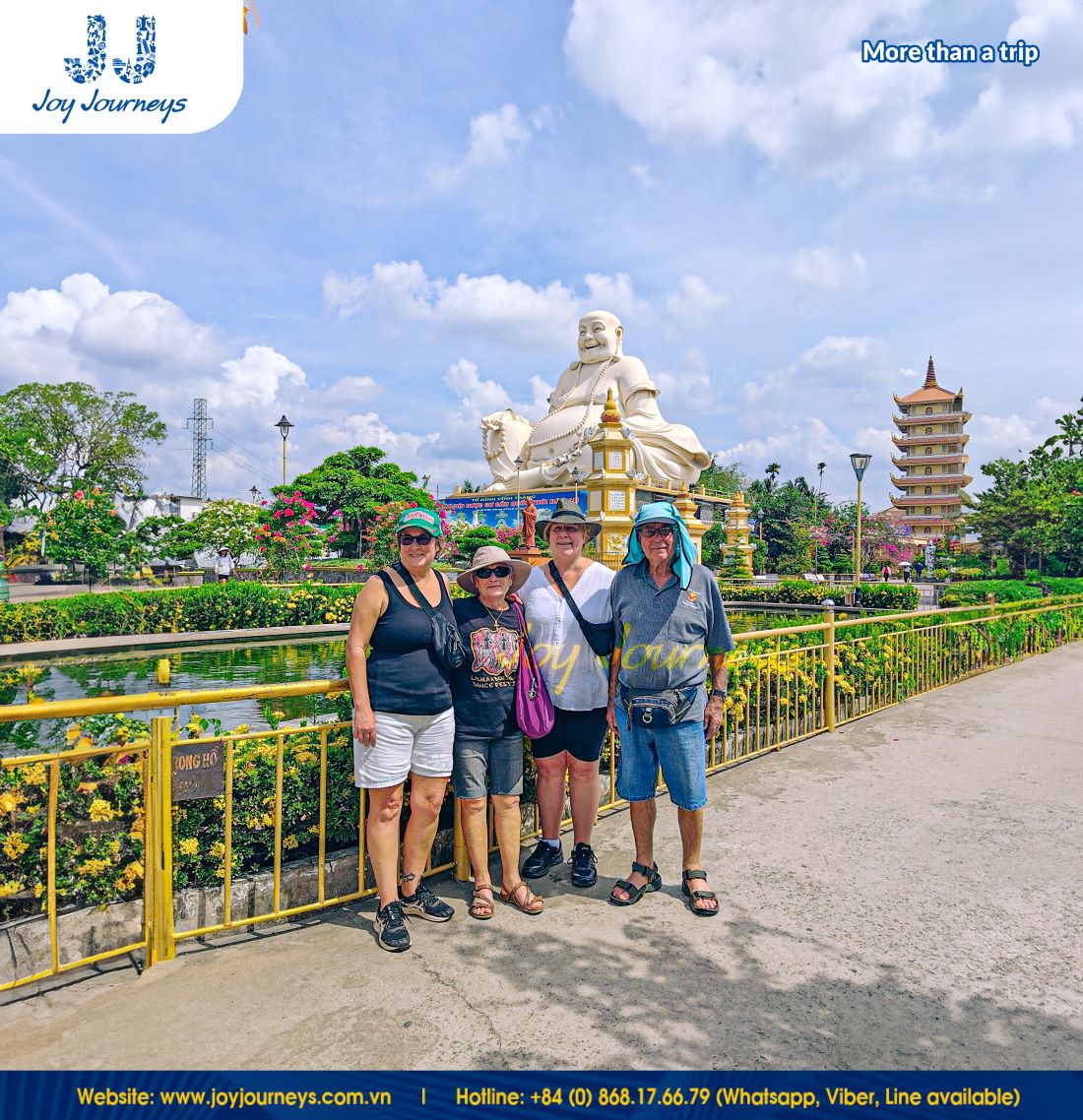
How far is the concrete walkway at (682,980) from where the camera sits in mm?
2482

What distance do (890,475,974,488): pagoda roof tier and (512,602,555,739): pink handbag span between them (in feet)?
218

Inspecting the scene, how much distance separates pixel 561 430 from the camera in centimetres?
3962

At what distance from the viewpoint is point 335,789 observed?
12.0 ft

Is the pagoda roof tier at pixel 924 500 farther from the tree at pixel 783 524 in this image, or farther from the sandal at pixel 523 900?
the sandal at pixel 523 900

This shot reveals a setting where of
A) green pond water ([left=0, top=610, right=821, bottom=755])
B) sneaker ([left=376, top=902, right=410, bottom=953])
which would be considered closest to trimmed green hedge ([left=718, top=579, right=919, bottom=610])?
green pond water ([left=0, top=610, right=821, bottom=755])

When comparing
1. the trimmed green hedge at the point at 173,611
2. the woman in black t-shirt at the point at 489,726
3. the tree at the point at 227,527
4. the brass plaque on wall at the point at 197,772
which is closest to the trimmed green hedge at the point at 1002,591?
the trimmed green hedge at the point at 173,611

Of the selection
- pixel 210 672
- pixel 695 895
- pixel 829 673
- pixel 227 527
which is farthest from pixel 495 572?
pixel 227 527

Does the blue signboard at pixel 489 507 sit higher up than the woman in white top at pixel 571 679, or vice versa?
the blue signboard at pixel 489 507

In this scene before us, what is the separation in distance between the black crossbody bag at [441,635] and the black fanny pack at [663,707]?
88 cm

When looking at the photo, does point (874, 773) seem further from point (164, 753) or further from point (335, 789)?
point (164, 753)

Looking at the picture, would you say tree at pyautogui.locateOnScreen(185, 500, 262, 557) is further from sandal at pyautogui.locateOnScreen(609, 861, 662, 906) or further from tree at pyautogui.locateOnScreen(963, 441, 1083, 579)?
tree at pyautogui.locateOnScreen(963, 441, 1083, 579)

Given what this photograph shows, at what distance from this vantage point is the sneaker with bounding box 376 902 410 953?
10.3 feet

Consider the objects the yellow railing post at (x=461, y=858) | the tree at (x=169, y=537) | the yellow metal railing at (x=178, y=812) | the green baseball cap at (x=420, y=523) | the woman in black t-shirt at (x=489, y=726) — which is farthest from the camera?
the tree at (x=169, y=537)
